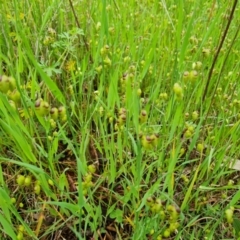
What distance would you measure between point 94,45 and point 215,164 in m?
0.56

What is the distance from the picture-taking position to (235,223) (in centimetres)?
90

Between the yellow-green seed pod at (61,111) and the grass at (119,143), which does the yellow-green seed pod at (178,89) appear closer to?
the grass at (119,143)

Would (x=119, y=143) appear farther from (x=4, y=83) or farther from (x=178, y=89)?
(x=4, y=83)

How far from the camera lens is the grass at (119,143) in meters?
0.86

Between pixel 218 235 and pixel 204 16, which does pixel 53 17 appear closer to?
pixel 204 16

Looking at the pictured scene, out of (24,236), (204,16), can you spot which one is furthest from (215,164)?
(204,16)

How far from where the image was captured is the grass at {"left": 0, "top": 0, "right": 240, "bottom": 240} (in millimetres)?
857

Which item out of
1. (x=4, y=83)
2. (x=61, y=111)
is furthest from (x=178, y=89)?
(x=4, y=83)

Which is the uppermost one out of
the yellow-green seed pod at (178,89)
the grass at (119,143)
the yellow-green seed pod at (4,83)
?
the yellow-green seed pod at (4,83)

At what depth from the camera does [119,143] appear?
992mm

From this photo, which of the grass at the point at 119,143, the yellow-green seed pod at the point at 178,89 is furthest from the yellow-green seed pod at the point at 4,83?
the yellow-green seed pod at the point at 178,89

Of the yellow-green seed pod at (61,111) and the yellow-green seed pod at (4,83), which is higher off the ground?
the yellow-green seed pod at (4,83)

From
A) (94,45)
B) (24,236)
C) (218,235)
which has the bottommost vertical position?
(218,235)

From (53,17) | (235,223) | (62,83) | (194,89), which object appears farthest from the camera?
(53,17)
